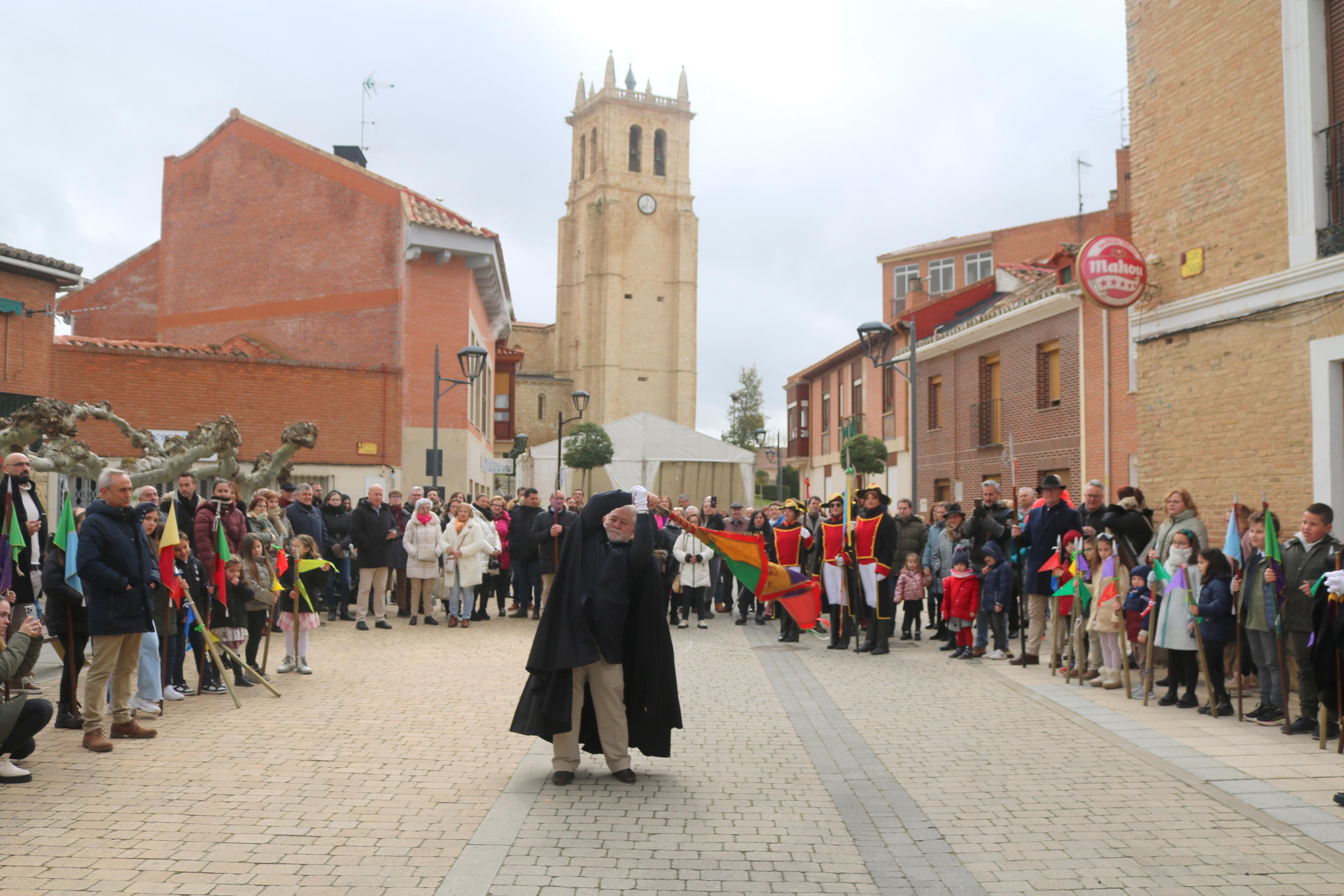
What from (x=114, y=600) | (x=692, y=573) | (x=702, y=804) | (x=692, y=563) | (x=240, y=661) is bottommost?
(x=702, y=804)

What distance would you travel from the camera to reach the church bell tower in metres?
81.9

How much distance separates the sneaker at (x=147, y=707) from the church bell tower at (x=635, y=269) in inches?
2841

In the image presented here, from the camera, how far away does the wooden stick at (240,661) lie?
29.9 feet

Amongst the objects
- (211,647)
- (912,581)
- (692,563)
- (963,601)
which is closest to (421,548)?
(692,563)

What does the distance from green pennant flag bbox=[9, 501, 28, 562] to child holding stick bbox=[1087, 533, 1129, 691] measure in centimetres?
928

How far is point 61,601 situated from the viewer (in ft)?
24.9

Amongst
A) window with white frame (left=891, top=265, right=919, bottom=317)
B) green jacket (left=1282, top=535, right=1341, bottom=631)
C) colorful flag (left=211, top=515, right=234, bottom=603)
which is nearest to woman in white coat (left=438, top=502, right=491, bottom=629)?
colorful flag (left=211, top=515, right=234, bottom=603)

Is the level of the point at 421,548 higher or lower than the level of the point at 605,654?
higher

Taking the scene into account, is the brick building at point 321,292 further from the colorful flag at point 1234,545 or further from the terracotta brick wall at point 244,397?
the colorful flag at point 1234,545

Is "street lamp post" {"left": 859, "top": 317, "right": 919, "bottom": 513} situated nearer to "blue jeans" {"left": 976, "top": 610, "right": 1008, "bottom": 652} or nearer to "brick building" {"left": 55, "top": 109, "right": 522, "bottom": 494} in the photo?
"blue jeans" {"left": 976, "top": 610, "right": 1008, "bottom": 652}

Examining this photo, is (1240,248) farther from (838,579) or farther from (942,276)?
(942,276)

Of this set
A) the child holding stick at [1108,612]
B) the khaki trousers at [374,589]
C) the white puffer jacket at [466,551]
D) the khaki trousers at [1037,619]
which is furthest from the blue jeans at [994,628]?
the khaki trousers at [374,589]

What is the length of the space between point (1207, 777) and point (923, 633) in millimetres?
8912

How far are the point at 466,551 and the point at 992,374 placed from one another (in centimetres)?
1760
